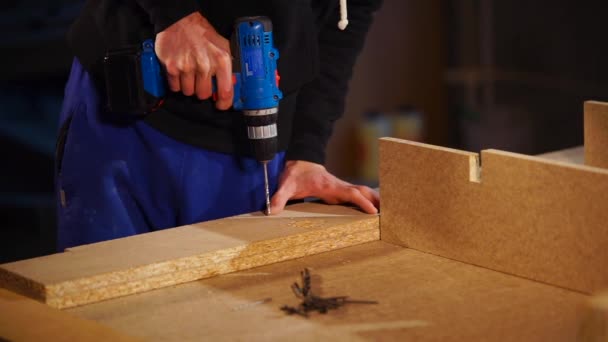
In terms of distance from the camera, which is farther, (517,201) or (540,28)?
(540,28)

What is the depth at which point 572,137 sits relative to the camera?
520cm

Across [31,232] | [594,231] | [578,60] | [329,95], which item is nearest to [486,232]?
[594,231]

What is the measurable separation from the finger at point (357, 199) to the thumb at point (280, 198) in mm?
123

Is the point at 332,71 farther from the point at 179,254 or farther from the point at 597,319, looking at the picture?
the point at 597,319

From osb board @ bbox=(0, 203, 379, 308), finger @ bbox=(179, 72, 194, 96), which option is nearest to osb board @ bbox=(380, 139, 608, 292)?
osb board @ bbox=(0, 203, 379, 308)

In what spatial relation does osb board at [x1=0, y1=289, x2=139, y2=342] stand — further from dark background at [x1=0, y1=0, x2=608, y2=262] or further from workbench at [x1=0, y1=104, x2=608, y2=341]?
dark background at [x1=0, y1=0, x2=608, y2=262]

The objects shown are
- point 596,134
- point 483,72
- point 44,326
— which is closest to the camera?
point 44,326

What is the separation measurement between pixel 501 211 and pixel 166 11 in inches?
32.8

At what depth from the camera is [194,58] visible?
195 cm

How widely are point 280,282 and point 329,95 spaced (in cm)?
95

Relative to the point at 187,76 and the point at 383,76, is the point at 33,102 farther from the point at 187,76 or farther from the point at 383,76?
the point at 187,76

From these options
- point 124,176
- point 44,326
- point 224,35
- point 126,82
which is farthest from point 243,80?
point 44,326

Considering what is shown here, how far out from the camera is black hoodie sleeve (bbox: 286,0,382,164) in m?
2.37

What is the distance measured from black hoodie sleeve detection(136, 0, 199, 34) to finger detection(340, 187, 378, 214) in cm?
49
